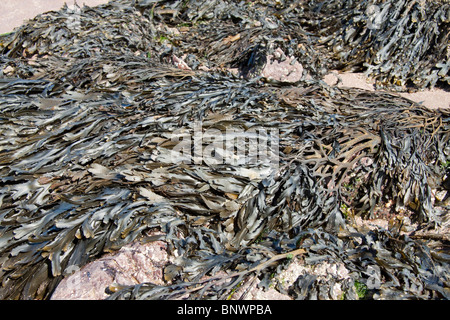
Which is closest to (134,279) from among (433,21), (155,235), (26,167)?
(155,235)

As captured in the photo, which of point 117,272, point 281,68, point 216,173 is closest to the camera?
point 117,272

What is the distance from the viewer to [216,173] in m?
Answer: 2.24

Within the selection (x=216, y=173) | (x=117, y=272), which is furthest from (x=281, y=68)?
(x=117, y=272)

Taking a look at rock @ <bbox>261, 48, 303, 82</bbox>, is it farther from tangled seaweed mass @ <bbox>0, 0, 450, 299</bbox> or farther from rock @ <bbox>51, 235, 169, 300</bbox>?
rock @ <bbox>51, 235, 169, 300</bbox>

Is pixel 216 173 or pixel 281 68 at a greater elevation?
pixel 281 68

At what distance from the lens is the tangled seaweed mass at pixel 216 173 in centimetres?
194

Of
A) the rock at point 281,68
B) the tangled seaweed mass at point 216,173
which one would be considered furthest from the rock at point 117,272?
the rock at point 281,68

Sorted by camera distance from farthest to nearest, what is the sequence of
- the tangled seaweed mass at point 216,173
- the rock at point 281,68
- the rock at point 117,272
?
the rock at point 281,68, the tangled seaweed mass at point 216,173, the rock at point 117,272

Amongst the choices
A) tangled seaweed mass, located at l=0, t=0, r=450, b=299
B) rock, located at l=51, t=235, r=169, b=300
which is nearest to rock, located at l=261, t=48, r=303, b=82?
tangled seaweed mass, located at l=0, t=0, r=450, b=299

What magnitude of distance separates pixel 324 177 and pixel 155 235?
3.70 ft

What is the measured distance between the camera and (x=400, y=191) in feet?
7.93

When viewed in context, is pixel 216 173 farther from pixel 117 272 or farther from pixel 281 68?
pixel 281 68

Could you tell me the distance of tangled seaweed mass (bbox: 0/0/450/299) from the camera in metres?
1.94

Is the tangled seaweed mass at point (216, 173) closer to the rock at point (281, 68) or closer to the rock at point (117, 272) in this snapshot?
the rock at point (117, 272)
